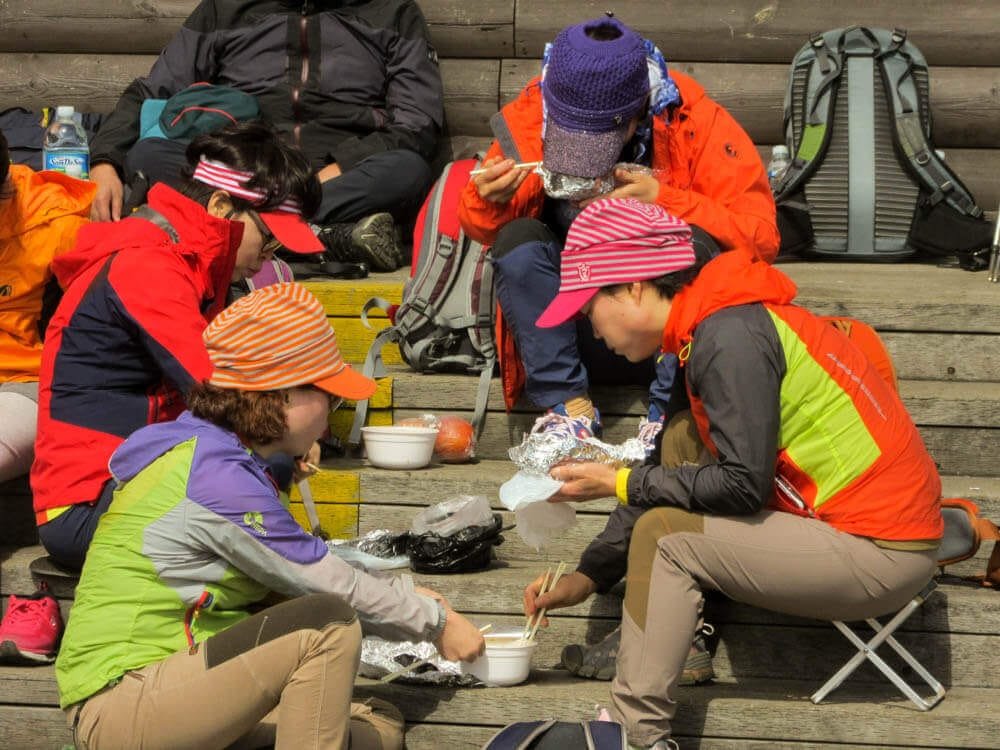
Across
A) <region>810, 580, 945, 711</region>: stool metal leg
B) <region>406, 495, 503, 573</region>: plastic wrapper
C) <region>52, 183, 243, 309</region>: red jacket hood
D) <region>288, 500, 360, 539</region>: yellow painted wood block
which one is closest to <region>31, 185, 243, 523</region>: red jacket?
<region>52, 183, 243, 309</region>: red jacket hood

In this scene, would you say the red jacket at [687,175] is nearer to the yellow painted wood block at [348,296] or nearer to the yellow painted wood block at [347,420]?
the yellow painted wood block at [347,420]

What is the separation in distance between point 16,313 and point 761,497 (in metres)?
2.52

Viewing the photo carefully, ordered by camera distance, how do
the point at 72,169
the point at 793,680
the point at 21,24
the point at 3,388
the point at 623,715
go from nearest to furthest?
the point at 623,715 → the point at 793,680 → the point at 3,388 → the point at 72,169 → the point at 21,24

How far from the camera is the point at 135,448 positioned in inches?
123

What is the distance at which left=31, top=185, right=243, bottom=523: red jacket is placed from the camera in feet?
12.2

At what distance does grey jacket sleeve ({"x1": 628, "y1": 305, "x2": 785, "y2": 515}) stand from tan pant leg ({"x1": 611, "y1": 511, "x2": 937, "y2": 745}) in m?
0.09

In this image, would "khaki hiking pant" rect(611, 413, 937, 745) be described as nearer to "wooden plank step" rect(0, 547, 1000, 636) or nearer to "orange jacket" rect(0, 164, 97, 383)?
"wooden plank step" rect(0, 547, 1000, 636)

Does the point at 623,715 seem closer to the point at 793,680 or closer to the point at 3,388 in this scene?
the point at 793,680

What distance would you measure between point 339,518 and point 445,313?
2.70 ft

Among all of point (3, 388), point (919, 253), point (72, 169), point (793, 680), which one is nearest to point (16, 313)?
point (3, 388)

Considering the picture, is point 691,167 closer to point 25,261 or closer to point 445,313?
point 445,313

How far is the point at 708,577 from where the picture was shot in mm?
3273

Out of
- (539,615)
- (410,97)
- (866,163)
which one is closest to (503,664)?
(539,615)

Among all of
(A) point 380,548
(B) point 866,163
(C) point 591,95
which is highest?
(C) point 591,95
